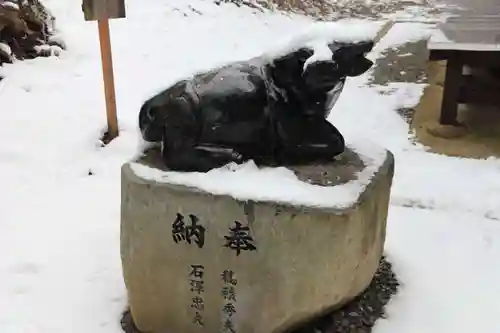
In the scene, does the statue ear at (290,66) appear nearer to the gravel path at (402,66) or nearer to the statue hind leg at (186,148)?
the statue hind leg at (186,148)

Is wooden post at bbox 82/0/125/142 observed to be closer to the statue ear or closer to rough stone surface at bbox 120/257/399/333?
rough stone surface at bbox 120/257/399/333

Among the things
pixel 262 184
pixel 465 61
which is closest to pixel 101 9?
pixel 262 184

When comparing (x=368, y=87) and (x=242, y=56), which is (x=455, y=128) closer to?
(x=368, y=87)

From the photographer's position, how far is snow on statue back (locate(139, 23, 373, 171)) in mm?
2527

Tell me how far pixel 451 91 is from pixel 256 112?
293 cm

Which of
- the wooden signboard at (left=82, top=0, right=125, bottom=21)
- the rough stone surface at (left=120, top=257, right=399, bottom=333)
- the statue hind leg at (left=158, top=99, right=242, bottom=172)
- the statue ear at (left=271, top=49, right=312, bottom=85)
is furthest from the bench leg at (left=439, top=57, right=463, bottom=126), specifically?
the statue hind leg at (left=158, top=99, right=242, bottom=172)

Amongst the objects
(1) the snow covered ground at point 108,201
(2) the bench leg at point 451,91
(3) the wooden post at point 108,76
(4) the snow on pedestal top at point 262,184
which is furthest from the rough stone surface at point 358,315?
(2) the bench leg at point 451,91

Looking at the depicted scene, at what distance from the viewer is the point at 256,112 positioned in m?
2.64

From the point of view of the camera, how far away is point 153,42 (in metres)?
7.51

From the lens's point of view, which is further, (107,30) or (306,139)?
(107,30)

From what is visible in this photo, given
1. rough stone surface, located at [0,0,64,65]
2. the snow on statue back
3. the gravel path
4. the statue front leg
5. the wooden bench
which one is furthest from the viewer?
the gravel path

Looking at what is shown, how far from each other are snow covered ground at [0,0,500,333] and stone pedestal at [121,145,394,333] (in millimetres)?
394

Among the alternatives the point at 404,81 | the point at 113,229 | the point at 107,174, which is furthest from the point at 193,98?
the point at 404,81

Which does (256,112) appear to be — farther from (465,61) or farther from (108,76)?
(465,61)
